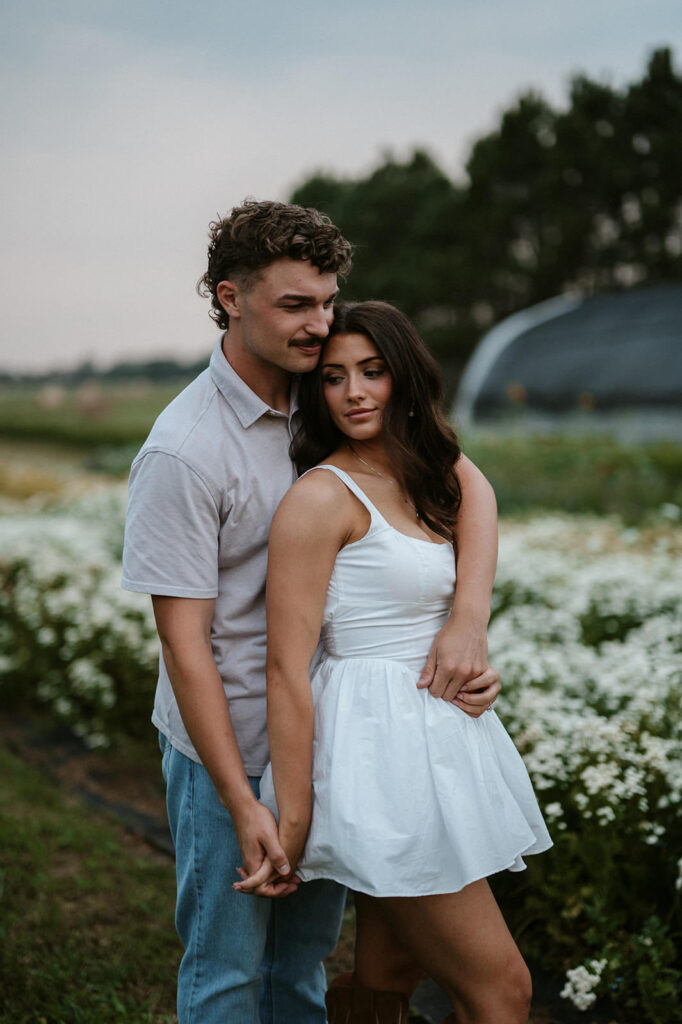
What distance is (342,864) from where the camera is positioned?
71.4 inches

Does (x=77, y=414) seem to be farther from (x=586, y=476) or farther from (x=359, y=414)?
(x=359, y=414)

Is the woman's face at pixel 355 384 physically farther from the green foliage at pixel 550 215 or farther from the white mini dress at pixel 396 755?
the green foliage at pixel 550 215

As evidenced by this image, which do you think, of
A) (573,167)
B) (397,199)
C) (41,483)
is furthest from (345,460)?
(397,199)

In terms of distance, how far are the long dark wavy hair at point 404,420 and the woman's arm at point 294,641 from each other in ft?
0.81

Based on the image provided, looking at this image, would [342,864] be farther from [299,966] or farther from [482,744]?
[299,966]

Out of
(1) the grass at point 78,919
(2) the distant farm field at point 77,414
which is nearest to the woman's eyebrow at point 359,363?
(1) the grass at point 78,919

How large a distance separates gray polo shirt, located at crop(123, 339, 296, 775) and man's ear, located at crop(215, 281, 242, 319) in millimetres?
115

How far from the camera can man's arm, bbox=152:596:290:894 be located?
1.83 meters

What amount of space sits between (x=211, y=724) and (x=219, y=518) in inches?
17.1

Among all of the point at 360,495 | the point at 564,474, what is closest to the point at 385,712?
the point at 360,495

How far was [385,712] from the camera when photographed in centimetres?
187

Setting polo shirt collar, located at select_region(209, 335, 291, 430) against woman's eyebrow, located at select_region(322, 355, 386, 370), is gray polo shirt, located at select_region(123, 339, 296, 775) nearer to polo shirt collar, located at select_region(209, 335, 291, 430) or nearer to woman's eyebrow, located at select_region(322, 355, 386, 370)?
polo shirt collar, located at select_region(209, 335, 291, 430)

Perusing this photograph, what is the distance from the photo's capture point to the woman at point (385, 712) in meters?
1.80

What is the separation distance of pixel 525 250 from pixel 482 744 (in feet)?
96.6
